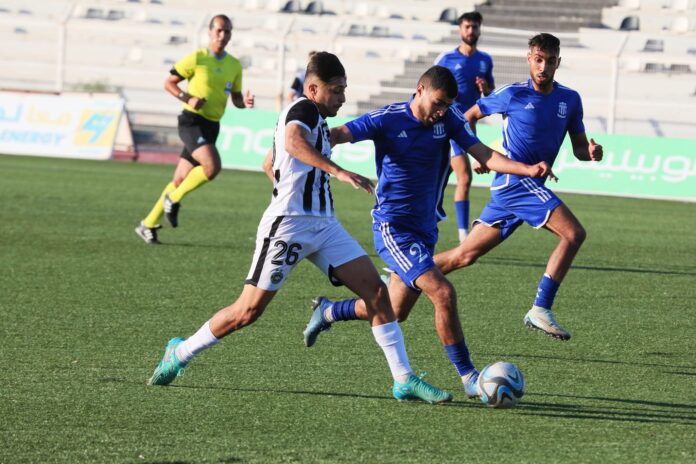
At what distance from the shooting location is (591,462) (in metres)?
5.01

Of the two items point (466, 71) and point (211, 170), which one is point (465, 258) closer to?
point (211, 170)

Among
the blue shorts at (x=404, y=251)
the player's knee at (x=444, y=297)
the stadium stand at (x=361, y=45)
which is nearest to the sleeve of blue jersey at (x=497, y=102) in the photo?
the blue shorts at (x=404, y=251)

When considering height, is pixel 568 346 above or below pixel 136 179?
above

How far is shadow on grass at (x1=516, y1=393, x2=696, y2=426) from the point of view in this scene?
5.88m

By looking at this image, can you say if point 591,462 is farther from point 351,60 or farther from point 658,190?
point 351,60

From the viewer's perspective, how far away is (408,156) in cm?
665

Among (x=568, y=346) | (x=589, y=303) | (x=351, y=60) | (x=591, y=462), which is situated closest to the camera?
(x=591, y=462)

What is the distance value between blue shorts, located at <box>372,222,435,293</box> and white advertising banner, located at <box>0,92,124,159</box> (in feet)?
60.4

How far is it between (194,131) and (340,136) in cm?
685

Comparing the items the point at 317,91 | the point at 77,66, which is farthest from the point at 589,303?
the point at 77,66

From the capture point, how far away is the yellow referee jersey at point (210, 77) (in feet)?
43.4

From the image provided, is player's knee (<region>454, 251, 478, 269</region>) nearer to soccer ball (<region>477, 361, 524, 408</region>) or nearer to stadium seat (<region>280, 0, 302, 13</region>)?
soccer ball (<region>477, 361, 524, 408</region>)

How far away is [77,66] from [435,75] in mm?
23848

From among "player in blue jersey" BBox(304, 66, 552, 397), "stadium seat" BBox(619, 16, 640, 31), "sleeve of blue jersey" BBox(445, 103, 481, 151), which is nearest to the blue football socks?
"player in blue jersey" BBox(304, 66, 552, 397)
